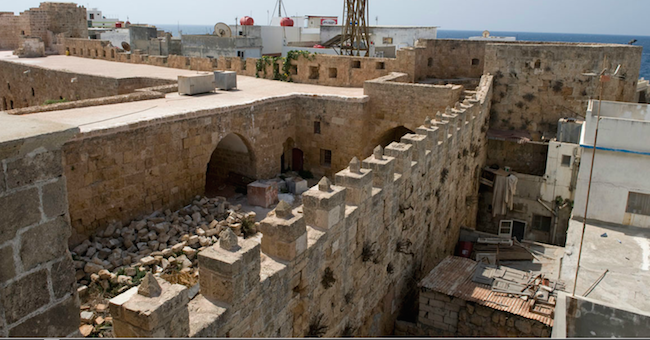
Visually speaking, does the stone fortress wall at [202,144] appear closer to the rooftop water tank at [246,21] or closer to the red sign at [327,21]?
the rooftop water tank at [246,21]

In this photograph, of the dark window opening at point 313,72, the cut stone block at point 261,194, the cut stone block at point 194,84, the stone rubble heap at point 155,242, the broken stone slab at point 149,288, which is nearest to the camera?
the broken stone slab at point 149,288

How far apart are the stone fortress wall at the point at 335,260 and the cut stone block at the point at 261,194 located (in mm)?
4112

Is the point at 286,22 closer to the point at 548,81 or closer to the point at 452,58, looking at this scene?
the point at 452,58

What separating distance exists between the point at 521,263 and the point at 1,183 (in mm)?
12301

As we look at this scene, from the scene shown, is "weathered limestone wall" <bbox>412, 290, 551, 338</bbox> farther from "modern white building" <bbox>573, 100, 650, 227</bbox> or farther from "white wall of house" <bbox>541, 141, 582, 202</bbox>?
"white wall of house" <bbox>541, 141, 582, 202</bbox>

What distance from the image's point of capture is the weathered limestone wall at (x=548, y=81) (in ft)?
54.3

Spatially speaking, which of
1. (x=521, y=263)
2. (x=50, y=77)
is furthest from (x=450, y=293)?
(x=50, y=77)

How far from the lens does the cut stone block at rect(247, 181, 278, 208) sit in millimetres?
13078

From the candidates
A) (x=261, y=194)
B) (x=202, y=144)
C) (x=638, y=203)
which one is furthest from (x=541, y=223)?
(x=202, y=144)

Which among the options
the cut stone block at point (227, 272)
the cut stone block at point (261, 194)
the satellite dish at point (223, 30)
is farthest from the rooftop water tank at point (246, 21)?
the cut stone block at point (227, 272)

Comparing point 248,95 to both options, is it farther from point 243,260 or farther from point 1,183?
point 1,183

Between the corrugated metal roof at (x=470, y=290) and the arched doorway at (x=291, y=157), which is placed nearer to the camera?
the corrugated metal roof at (x=470, y=290)

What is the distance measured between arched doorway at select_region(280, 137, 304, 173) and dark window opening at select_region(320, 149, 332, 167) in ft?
2.33

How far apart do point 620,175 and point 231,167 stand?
32.6 ft
